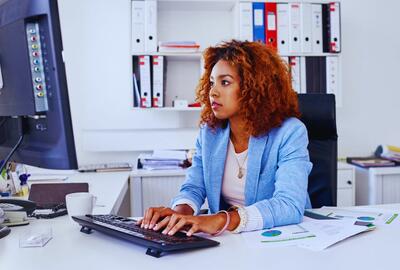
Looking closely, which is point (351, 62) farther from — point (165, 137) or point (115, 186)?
point (115, 186)

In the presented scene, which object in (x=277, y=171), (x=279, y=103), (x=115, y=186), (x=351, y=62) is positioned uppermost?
(x=351, y=62)

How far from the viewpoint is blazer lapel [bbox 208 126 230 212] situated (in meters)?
1.48

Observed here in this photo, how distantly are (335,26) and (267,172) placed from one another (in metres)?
1.78

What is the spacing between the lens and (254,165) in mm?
1400

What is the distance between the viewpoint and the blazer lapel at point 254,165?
140 centimetres

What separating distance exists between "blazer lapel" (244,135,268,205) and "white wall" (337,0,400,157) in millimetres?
1921

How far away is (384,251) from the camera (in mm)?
944

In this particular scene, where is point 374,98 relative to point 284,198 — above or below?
above

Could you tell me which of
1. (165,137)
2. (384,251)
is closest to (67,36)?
(165,137)

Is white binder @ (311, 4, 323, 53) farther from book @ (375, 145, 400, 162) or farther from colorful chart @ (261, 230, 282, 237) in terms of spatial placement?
colorful chart @ (261, 230, 282, 237)

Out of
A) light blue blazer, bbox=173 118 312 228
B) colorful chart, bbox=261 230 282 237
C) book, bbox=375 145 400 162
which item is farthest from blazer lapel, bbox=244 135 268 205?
book, bbox=375 145 400 162

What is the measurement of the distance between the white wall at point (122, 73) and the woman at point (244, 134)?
1330mm

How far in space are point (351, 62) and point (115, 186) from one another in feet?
6.78

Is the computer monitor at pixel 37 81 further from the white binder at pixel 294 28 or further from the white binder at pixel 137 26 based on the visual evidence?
the white binder at pixel 294 28
